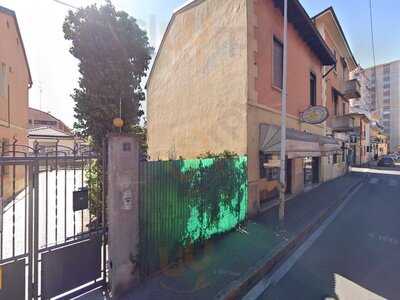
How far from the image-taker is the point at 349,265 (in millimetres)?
4867

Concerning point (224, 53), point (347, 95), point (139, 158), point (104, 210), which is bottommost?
point (104, 210)

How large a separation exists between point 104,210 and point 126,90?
3.54 m

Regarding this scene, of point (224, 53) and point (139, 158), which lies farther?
point (224, 53)

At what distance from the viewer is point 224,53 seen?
8.52 metres

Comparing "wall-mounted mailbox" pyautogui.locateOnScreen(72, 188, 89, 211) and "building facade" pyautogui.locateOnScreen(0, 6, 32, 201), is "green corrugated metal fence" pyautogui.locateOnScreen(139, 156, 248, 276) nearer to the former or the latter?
"wall-mounted mailbox" pyautogui.locateOnScreen(72, 188, 89, 211)

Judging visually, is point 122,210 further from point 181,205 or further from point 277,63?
point 277,63

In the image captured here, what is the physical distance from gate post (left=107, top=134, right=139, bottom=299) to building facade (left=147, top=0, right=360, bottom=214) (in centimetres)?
452

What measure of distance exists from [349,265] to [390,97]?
86.4 metres

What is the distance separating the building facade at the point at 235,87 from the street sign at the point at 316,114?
71 cm

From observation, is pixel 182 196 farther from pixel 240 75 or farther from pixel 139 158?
pixel 240 75

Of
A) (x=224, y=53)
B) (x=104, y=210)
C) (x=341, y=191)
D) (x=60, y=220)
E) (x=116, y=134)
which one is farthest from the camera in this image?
(x=341, y=191)

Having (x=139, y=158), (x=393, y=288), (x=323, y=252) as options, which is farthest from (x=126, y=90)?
(x=393, y=288)

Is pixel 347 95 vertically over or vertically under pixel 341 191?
over

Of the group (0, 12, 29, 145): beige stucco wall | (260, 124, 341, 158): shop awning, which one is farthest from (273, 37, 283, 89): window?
(0, 12, 29, 145): beige stucco wall
